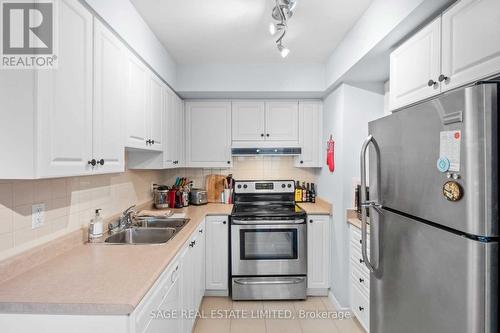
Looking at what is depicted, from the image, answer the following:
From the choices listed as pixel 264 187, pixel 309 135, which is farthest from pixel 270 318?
pixel 309 135

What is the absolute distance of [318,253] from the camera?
116 inches

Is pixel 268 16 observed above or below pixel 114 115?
above

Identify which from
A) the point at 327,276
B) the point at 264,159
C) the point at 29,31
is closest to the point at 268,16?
the point at 29,31

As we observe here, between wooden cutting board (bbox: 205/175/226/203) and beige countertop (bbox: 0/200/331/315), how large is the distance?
5.69 ft

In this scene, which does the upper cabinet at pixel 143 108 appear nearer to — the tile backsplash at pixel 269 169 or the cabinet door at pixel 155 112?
the cabinet door at pixel 155 112

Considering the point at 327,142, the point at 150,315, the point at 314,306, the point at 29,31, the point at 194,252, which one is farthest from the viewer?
the point at 327,142

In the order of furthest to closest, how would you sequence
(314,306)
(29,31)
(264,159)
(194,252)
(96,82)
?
(264,159) → (314,306) → (194,252) → (96,82) → (29,31)

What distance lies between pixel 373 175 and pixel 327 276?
1.80 meters

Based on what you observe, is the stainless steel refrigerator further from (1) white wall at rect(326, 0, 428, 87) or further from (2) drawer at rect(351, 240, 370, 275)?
(2) drawer at rect(351, 240, 370, 275)

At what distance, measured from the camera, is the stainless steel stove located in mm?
2852

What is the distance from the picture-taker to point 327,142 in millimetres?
3090

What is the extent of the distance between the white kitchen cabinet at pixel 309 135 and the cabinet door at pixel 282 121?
71mm

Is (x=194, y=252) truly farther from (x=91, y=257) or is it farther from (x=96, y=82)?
(x=96, y=82)

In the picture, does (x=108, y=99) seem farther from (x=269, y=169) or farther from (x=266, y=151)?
(x=269, y=169)
